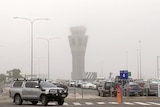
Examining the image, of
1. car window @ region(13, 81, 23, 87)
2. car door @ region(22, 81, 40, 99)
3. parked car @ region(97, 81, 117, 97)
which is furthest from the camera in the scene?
parked car @ region(97, 81, 117, 97)

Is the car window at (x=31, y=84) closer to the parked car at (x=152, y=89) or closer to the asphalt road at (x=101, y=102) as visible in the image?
the asphalt road at (x=101, y=102)

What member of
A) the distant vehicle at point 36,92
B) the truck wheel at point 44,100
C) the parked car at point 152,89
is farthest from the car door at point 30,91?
→ the parked car at point 152,89

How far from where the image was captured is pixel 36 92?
33312 millimetres

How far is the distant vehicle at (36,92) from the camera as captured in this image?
32625 millimetres

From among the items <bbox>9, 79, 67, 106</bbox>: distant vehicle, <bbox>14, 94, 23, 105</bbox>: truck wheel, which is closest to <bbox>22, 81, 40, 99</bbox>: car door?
<bbox>9, 79, 67, 106</bbox>: distant vehicle

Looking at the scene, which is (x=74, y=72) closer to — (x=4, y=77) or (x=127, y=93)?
(x=4, y=77)

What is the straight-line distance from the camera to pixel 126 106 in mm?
30750

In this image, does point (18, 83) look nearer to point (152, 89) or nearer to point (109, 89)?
→ point (109, 89)

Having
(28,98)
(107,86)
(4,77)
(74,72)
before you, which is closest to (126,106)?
(28,98)

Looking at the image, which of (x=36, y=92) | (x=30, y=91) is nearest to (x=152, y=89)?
(x=30, y=91)

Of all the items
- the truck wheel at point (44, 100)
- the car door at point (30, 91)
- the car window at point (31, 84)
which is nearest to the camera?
the truck wheel at point (44, 100)

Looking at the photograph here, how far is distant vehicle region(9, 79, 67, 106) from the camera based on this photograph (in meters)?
32.6

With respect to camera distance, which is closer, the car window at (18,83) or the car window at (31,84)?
the car window at (31,84)

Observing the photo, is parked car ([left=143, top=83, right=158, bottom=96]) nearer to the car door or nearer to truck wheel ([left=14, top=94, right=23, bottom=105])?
truck wheel ([left=14, top=94, right=23, bottom=105])
